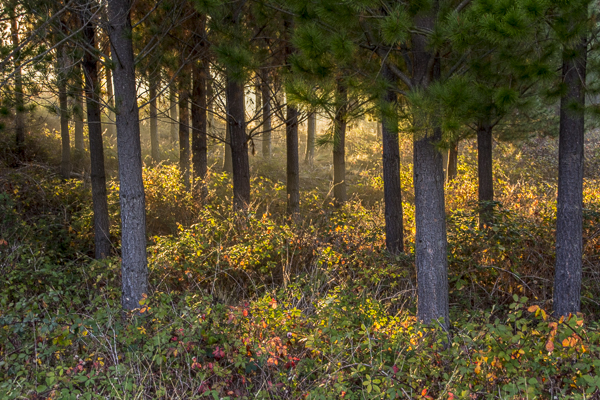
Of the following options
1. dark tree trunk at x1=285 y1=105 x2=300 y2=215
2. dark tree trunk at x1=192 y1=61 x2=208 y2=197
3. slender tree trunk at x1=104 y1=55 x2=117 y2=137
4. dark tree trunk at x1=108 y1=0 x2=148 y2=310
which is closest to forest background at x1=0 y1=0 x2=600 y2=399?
dark tree trunk at x1=108 y1=0 x2=148 y2=310

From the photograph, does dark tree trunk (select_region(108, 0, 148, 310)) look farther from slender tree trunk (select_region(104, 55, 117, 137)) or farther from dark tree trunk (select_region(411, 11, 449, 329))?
dark tree trunk (select_region(411, 11, 449, 329))

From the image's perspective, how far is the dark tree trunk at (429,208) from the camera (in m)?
4.57

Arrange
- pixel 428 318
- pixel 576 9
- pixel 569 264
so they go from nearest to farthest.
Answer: pixel 576 9
pixel 428 318
pixel 569 264

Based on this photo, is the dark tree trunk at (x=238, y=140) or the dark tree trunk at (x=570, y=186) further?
the dark tree trunk at (x=238, y=140)

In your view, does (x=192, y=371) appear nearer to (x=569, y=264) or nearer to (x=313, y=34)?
(x=313, y=34)

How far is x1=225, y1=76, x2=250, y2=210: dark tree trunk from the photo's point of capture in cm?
803

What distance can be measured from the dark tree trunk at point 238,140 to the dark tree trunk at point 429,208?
4.02m

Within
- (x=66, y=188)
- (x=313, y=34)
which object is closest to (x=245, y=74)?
(x=313, y=34)

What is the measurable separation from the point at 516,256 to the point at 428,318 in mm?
2475

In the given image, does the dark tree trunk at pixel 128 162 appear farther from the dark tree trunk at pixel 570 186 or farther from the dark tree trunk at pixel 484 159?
the dark tree trunk at pixel 484 159

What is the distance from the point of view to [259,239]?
6.75 metres

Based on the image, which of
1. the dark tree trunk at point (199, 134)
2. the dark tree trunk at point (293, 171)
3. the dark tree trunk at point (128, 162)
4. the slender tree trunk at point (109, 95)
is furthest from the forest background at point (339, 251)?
the dark tree trunk at point (293, 171)

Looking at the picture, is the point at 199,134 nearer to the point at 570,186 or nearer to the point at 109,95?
the point at 109,95

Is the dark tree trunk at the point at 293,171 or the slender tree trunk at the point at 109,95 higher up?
the slender tree trunk at the point at 109,95
